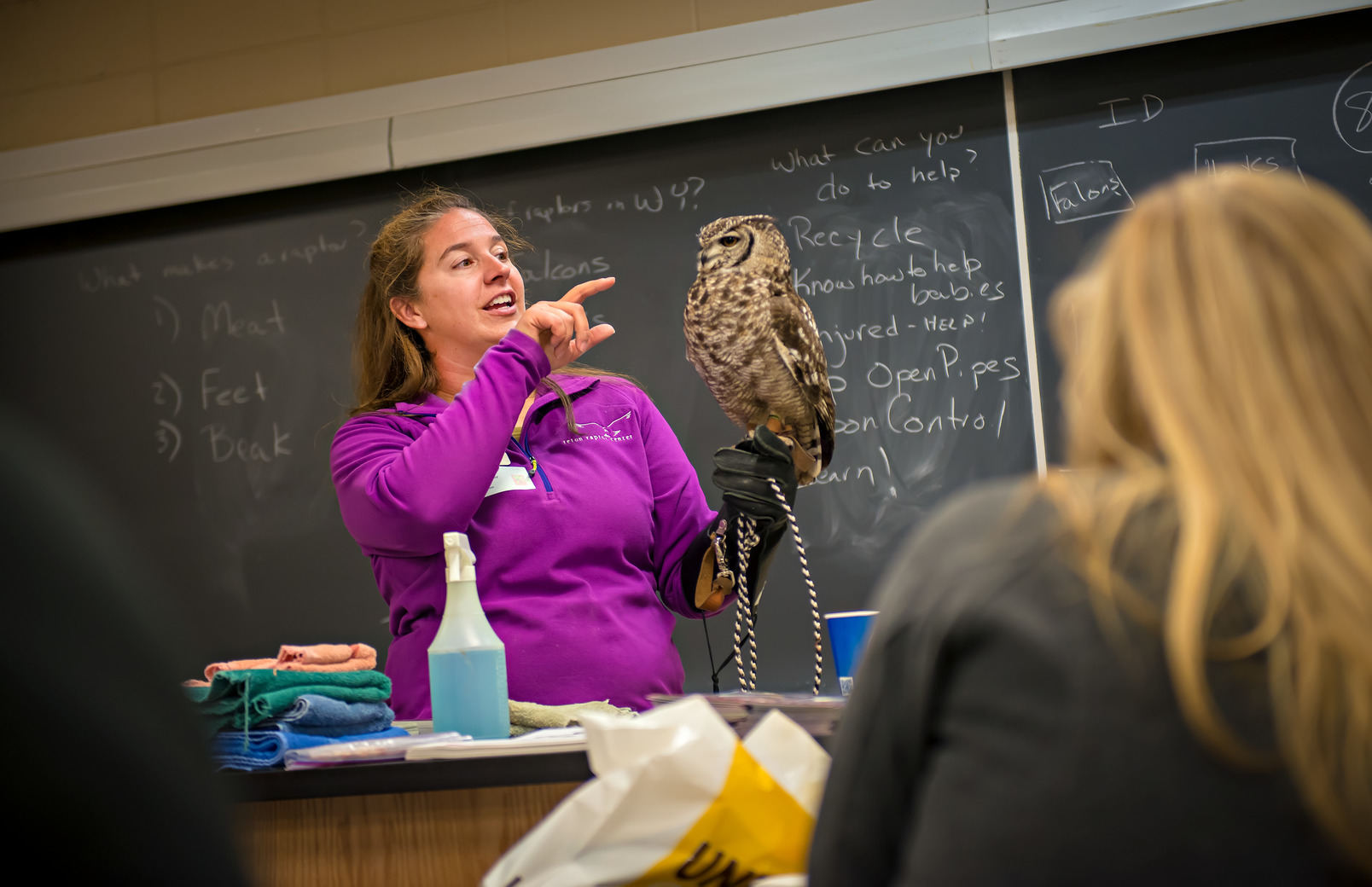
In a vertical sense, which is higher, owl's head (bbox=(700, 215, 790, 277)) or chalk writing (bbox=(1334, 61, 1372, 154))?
chalk writing (bbox=(1334, 61, 1372, 154))

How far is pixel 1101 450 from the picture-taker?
549 mm

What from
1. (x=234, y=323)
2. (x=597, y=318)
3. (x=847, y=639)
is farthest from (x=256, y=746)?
(x=234, y=323)

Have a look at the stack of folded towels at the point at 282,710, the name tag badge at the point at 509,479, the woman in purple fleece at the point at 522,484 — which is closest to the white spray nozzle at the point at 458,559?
the stack of folded towels at the point at 282,710

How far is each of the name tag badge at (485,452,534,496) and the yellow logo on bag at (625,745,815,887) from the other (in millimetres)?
983

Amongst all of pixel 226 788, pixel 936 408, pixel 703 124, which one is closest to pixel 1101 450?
pixel 226 788

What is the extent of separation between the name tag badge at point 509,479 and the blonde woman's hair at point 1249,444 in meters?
1.19

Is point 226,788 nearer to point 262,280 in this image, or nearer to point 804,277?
point 804,277

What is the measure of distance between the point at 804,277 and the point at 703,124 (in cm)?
50

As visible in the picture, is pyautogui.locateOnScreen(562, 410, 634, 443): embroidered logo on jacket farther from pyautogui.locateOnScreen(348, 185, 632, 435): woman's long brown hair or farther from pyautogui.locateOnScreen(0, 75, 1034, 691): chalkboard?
pyautogui.locateOnScreen(0, 75, 1034, 691): chalkboard

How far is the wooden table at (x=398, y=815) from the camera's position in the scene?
3.16 ft

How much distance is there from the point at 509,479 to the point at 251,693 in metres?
0.60

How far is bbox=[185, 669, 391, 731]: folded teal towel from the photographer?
1.12m

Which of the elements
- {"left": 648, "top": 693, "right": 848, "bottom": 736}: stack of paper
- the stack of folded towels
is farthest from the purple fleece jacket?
{"left": 648, "top": 693, "right": 848, "bottom": 736}: stack of paper

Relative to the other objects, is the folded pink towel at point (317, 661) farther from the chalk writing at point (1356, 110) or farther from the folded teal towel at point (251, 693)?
the chalk writing at point (1356, 110)
